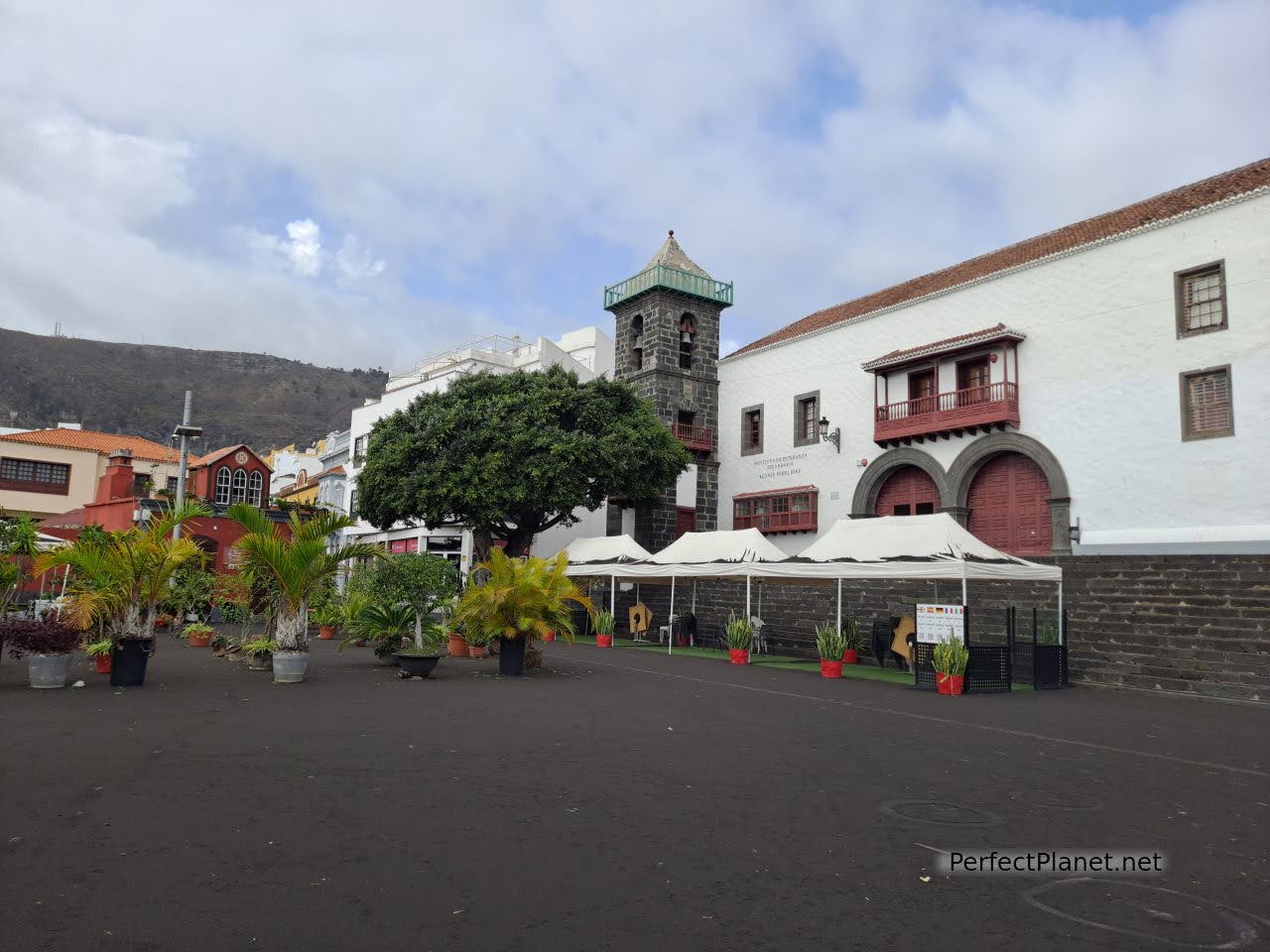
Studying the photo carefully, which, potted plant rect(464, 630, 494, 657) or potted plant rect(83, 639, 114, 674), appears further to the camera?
potted plant rect(464, 630, 494, 657)

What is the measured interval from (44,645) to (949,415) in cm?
1950

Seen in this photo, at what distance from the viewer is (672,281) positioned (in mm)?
32062

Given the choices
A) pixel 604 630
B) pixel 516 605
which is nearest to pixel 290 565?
pixel 516 605

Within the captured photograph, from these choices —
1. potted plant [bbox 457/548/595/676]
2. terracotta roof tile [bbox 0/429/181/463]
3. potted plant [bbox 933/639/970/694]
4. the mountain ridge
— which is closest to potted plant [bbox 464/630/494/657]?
potted plant [bbox 457/548/595/676]

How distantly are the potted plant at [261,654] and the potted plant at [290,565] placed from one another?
140 cm

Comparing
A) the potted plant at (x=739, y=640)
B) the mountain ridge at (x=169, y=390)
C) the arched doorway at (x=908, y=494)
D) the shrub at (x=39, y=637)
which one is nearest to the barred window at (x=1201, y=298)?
the arched doorway at (x=908, y=494)

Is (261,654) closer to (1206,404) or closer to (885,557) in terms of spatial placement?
(885,557)

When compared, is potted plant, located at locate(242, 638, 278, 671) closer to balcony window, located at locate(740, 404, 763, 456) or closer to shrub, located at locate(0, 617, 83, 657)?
shrub, located at locate(0, 617, 83, 657)

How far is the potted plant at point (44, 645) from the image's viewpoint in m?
11.5

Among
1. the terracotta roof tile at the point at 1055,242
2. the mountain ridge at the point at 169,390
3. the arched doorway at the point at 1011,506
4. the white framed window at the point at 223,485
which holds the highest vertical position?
the mountain ridge at the point at 169,390

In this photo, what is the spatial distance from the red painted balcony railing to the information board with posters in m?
16.2

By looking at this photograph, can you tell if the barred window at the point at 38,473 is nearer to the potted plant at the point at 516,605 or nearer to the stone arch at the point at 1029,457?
the potted plant at the point at 516,605

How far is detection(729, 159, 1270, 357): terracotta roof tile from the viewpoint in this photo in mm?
19719

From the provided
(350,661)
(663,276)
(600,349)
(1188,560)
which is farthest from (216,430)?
(1188,560)
